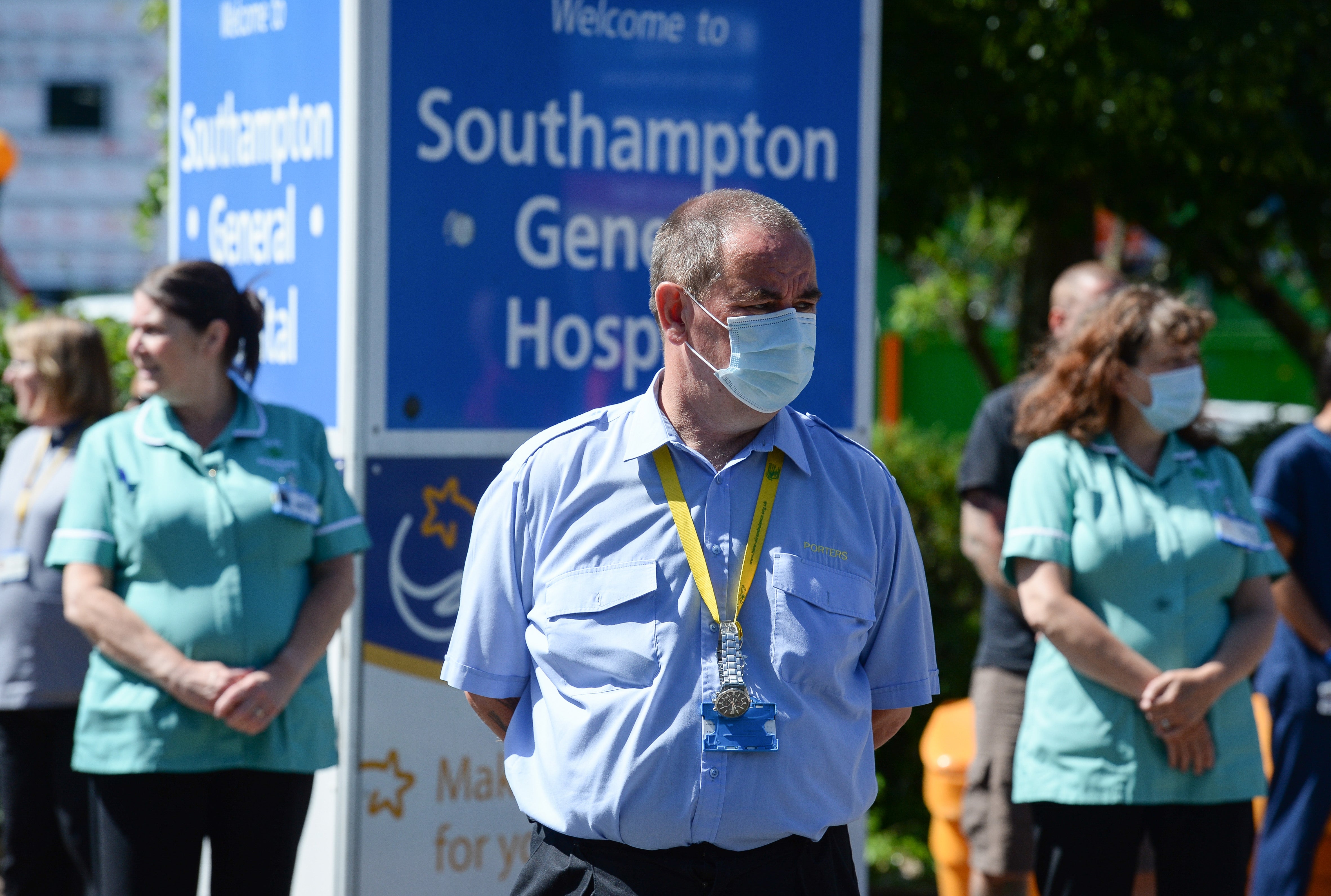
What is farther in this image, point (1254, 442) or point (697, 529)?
point (1254, 442)

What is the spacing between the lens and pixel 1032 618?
365 cm

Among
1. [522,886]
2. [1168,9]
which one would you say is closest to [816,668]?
[522,886]

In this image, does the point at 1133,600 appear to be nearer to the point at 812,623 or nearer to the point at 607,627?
the point at 812,623

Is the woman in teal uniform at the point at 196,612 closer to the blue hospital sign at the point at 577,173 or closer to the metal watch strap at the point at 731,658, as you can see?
the blue hospital sign at the point at 577,173

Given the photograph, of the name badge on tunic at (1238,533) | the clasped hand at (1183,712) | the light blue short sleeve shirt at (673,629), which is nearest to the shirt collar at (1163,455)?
the name badge on tunic at (1238,533)

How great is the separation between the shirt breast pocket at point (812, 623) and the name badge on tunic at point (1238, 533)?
157 centimetres

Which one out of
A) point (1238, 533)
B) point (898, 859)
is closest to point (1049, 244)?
point (898, 859)

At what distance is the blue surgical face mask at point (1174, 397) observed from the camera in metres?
3.71

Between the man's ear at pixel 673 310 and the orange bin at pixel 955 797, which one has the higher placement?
the man's ear at pixel 673 310

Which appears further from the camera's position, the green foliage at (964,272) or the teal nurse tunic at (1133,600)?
the green foliage at (964,272)

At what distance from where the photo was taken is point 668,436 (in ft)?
8.05

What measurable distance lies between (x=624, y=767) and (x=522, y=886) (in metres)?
0.34

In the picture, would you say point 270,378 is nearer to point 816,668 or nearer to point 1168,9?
point 816,668

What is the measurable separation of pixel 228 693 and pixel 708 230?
1.72 m
